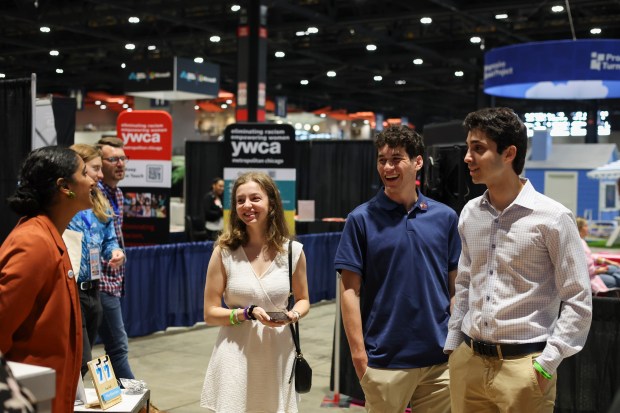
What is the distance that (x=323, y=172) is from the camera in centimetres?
1527

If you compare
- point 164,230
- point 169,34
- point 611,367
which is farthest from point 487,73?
point 169,34

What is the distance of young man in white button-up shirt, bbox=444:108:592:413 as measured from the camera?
89.9 inches

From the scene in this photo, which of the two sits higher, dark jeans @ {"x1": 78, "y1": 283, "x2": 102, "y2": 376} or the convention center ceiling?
the convention center ceiling

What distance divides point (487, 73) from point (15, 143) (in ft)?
17.5

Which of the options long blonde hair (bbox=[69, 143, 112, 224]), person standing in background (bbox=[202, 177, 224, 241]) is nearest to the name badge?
long blonde hair (bbox=[69, 143, 112, 224])

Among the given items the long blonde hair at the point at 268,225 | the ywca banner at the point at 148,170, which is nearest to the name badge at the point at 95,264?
the long blonde hair at the point at 268,225

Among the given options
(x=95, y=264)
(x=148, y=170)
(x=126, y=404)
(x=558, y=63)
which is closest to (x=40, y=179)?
(x=126, y=404)

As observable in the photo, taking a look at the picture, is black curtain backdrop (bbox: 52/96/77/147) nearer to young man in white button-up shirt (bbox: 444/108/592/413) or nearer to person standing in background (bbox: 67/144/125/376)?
person standing in background (bbox: 67/144/125/376)

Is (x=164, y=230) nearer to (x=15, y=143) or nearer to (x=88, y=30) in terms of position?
(x=15, y=143)

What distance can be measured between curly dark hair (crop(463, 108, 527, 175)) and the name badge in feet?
7.27

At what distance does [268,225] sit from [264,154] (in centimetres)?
535

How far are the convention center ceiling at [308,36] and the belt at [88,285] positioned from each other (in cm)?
Answer: 945

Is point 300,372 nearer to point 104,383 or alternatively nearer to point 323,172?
point 104,383

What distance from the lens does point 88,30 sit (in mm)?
16953
